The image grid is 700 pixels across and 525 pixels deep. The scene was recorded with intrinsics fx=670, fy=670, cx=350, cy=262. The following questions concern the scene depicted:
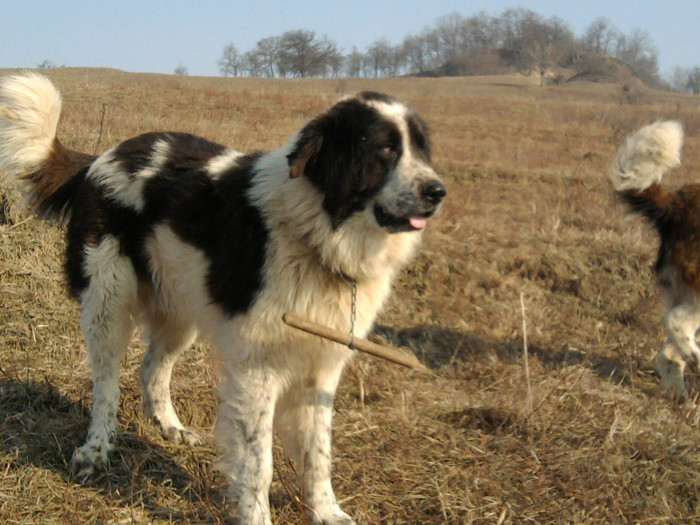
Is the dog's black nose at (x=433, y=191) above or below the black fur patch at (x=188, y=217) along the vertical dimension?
above

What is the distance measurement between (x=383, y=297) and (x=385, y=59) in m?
98.0

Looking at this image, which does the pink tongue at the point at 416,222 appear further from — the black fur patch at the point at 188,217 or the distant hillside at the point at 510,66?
the distant hillside at the point at 510,66

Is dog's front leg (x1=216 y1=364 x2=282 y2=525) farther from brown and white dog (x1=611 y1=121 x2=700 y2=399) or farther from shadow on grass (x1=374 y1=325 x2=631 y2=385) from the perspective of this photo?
brown and white dog (x1=611 y1=121 x2=700 y2=399)

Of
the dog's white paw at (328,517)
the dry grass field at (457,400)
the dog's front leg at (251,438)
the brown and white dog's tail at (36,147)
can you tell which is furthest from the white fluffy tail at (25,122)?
the dog's white paw at (328,517)

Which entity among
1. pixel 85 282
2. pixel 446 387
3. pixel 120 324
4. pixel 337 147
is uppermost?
pixel 337 147

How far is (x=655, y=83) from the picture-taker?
8375 cm

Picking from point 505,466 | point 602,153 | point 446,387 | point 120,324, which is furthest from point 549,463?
point 602,153

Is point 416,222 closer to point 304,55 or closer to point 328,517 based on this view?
point 328,517

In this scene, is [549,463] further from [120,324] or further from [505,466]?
[120,324]

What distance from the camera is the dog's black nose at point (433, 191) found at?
300 cm

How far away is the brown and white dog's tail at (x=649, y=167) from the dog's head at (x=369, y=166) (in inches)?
133

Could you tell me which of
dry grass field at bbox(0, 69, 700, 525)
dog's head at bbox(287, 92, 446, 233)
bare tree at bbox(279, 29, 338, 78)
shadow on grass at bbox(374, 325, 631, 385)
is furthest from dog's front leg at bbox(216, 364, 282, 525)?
bare tree at bbox(279, 29, 338, 78)

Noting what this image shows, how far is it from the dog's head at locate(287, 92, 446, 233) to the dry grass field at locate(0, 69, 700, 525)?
1451 mm

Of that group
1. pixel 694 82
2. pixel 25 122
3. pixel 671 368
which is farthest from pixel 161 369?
pixel 694 82
